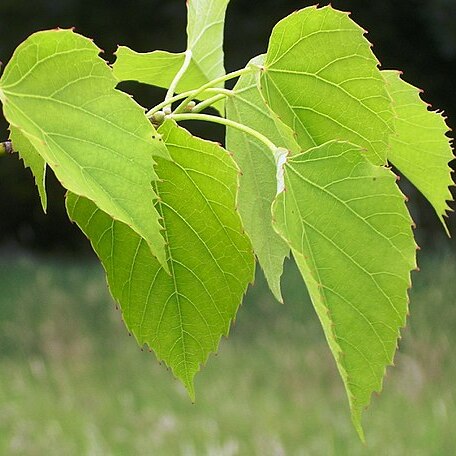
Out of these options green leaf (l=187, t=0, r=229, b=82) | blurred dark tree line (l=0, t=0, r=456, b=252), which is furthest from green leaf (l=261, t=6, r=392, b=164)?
blurred dark tree line (l=0, t=0, r=456, b=252)

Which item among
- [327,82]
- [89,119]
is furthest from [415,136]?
[89,119]

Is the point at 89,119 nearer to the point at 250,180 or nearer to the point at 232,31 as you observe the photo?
the point at 250,180

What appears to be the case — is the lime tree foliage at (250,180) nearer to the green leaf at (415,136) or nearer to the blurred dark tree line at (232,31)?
the green leaf at (415,136)

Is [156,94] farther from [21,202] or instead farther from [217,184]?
[217,184]

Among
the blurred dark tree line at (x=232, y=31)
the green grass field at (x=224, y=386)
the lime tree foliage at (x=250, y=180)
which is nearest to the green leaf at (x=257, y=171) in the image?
the lime tree foliage at (x=250, y=180)

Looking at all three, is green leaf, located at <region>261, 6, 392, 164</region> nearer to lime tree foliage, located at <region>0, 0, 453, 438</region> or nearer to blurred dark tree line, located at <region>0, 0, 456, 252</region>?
lime tree foliage, located at <region>0, 0, 453, 438</region>

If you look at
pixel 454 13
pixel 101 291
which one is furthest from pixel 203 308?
pixel 454 13
